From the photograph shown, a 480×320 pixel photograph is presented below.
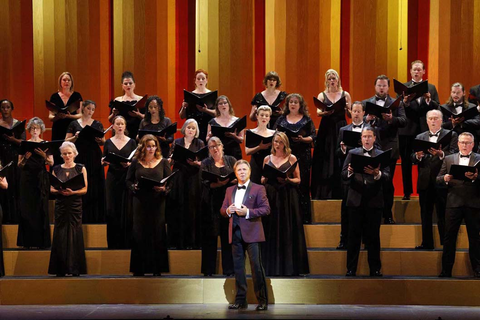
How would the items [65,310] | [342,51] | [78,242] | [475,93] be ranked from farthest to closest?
[342,51]
[475,93]
[78,242]
[65,310]

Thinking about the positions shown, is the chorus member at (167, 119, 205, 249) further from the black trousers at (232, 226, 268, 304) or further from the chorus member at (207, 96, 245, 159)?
the black trousers at (232, 226, 268, 304)

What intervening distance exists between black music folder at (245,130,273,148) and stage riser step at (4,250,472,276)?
1007mm

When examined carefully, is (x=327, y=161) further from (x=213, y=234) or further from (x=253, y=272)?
(x=253, y=272)

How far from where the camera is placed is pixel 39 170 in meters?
6.48

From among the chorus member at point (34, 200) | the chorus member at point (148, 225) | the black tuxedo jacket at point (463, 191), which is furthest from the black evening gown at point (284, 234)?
the chorus member at point (34, 200)

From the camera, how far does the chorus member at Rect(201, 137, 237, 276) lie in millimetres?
5934

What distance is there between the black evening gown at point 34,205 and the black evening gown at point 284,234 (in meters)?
1.99

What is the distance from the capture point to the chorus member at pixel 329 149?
678 centimetres

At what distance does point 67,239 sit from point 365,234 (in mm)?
2446

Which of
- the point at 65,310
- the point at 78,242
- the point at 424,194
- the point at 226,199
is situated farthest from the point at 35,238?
the point at 424,194

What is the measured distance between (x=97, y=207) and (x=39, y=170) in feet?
2.10

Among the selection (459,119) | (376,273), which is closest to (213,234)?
(376,273)

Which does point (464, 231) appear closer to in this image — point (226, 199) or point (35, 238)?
point (226, 199)

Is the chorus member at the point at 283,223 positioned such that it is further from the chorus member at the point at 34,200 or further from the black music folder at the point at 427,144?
the chorus member at the point at 34,200
